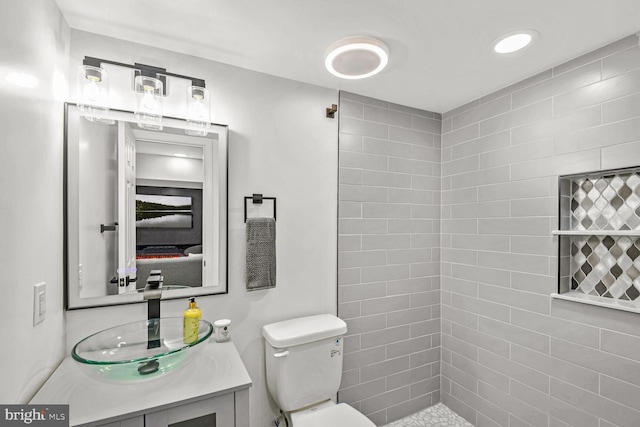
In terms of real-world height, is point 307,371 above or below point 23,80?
below

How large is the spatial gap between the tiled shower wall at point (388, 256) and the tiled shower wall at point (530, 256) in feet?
0.45

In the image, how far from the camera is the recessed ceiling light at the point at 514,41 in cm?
143

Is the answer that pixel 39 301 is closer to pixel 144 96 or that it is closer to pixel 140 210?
pixel 140 210

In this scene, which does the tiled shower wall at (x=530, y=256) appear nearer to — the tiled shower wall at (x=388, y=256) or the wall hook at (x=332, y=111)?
the tiled shower wall at (x=388, y=256)

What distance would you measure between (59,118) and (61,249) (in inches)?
22.0

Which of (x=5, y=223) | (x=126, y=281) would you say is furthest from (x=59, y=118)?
(x=126, y=281)

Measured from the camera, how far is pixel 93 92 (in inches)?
53.1

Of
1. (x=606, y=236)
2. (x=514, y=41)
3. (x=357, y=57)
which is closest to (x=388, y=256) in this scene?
(x=606, y=236)

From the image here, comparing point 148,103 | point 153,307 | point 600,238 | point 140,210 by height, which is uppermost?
point 148,103

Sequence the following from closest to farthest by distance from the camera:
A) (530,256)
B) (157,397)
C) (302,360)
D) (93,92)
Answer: (157,397) < (93,92) < (302,360) < (530,256)

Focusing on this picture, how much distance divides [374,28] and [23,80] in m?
1.32

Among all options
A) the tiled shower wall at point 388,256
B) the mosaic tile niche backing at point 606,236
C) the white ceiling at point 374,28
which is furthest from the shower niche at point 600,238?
the tiled shower wall at point 388,256

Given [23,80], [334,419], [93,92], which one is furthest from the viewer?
[334,419]

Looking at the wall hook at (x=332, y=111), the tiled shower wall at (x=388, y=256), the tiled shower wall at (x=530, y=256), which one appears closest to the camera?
the tiled shower wall at (x=530, y=256)
